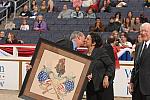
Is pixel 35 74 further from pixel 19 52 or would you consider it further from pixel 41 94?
pixel 19 52

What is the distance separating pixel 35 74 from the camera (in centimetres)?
673

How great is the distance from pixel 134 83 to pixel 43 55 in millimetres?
1450

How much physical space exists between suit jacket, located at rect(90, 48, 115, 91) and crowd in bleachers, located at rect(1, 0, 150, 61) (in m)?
→ 7.64

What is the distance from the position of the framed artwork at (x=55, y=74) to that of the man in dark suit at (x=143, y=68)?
30.5 inches

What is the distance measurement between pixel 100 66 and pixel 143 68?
2.70 feet

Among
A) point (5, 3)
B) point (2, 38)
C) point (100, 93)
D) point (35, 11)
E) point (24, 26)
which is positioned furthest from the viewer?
point (5, 3)

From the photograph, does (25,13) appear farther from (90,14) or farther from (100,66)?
(100,66)

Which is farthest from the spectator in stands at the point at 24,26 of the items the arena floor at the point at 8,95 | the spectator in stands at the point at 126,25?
the arena floor at the point at 8,95

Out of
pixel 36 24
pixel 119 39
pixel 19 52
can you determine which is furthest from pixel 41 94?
pixel 36 24

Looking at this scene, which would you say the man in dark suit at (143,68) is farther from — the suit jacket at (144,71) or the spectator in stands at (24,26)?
the spectator in stands at (24,26)

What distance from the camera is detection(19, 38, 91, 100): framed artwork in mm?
6391

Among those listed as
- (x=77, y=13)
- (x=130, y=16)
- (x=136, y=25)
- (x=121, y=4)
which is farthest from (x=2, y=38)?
(x=121, y=4)

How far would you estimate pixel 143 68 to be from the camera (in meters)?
5.63

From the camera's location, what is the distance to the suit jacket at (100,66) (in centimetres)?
625
